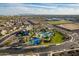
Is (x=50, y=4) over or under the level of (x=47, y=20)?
over

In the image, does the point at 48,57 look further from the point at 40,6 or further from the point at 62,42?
the point at 40,6

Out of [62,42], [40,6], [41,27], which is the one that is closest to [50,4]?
[40,6]

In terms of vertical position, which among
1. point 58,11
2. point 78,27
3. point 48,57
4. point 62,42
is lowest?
point 48,57

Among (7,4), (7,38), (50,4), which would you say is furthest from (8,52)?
(50,4)

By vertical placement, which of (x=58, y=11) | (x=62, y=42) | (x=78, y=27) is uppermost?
(x=58, y=11)

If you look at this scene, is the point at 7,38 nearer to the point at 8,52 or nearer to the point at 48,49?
the point at 8,52

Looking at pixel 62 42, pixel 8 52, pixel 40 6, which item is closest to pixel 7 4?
pixel 40 6

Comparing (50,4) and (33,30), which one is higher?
(50,4)
